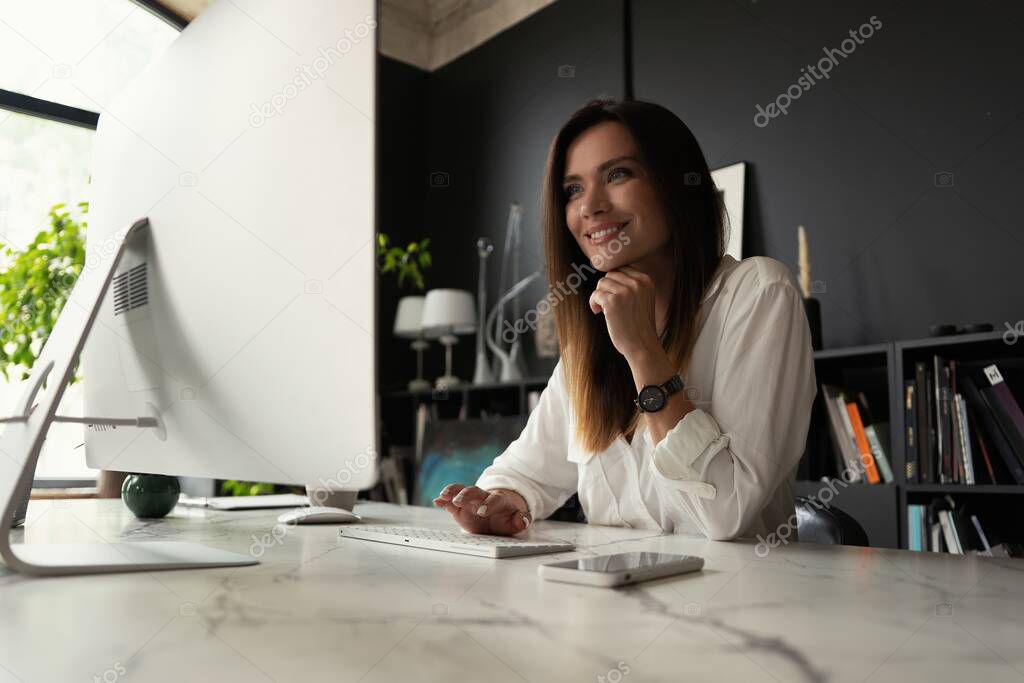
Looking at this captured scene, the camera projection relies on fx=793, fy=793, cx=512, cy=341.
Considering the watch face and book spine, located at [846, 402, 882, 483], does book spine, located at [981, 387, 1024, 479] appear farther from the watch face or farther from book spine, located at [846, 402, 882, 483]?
the watch face

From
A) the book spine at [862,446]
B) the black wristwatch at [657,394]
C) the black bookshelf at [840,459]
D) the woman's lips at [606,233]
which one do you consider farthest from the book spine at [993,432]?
the black wristwatch at [657,394]

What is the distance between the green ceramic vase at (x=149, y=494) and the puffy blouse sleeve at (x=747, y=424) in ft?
2.71

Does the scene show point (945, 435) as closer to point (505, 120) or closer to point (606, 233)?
point (606, 233)

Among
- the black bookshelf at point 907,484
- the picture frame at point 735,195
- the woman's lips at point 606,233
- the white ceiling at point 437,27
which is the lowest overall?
the black bookshelf at point 907,484

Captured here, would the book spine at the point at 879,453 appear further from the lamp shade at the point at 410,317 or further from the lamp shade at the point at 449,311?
the lamp shade at the point at 410,317

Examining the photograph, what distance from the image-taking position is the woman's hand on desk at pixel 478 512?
1.16 metres

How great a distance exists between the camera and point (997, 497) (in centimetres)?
234

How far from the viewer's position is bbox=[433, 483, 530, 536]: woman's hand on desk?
116 cm

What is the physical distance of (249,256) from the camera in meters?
0.73

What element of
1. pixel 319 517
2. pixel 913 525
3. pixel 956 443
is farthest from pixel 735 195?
pixel 319 517

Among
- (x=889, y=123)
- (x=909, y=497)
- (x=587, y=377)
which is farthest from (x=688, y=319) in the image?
(x=889, y=123)

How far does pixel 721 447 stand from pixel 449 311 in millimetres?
2772

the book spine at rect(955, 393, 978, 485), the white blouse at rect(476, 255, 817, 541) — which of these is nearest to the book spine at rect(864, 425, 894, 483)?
the book spine at rect(955, 393, 978, 485)

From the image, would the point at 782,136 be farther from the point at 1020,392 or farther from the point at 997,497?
the point at 997,497
